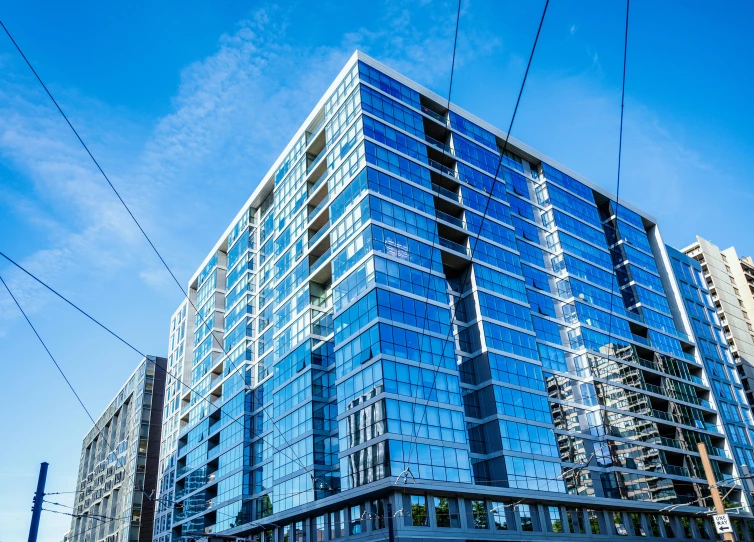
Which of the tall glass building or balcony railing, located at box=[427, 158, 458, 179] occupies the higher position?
balcony railing, located at box=[427, 158, 458, 179]

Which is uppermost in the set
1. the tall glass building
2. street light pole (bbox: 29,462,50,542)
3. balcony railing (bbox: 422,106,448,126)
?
balcony railing (bbox: 422,106,448,126)

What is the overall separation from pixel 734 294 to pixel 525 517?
8355cm

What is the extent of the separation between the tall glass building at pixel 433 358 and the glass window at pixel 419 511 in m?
0.13

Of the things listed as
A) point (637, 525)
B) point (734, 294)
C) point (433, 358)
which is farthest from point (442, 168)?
point (734, 294)

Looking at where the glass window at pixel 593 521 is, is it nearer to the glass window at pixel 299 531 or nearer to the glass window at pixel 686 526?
the glass window at pixel 686 526

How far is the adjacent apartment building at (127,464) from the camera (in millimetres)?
101750

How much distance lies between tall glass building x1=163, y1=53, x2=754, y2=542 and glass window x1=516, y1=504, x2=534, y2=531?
0.21 m

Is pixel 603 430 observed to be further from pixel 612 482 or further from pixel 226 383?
pixel 226 383

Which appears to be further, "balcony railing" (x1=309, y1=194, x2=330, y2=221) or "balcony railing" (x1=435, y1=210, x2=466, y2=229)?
"balcony railing" (x1=309, y1=194, x2=330, y2=221)

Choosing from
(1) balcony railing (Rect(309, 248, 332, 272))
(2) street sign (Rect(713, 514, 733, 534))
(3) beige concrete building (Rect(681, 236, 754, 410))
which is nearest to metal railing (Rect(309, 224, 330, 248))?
(1) balcony railing (Rect(309, 248, 332, 272))

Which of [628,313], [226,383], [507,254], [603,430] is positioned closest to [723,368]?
[628,313]

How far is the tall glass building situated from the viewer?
153 feet

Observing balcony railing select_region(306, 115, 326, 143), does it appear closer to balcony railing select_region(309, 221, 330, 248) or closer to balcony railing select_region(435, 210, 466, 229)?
balcony railing select_region(309, 221, 330, 248)

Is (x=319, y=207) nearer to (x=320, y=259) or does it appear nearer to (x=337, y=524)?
(x=320, y=259)
